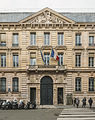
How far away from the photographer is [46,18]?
36.1 meters

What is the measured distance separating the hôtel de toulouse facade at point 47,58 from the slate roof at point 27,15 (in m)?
1.67

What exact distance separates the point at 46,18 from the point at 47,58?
550cm

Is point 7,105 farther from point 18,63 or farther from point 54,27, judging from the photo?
point 54,27

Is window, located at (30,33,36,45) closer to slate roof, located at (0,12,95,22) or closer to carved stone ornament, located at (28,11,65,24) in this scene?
carved stone ornament, located at (28,11,65,24)

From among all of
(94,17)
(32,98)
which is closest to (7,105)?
(32,98)

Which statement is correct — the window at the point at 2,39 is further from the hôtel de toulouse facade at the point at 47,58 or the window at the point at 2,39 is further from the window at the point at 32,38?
the window at the point at 32,38

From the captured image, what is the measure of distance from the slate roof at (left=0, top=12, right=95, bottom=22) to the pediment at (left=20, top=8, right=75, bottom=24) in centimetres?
238

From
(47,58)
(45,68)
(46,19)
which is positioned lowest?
(45,68)

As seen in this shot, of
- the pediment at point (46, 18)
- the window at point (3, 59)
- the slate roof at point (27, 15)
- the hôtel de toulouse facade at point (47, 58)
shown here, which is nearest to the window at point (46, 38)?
the hôtel de toulouse facade at point (47, 58)

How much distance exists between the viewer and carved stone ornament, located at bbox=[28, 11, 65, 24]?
118 feet

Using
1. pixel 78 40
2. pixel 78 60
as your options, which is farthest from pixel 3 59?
pixel 78 40

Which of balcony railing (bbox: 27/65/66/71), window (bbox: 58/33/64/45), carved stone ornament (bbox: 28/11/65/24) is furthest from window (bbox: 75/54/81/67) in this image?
carved stone ornament (bbox: 28/11/65/24)

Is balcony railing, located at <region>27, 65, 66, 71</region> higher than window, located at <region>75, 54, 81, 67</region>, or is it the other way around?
window, located at <region>75, 54, 81, 67</region>

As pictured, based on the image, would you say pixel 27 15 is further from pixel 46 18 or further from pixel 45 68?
pixel 45 68
